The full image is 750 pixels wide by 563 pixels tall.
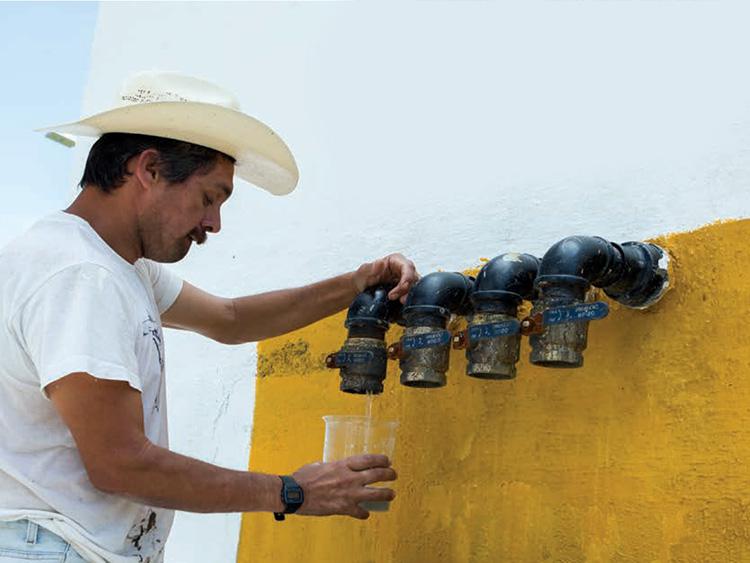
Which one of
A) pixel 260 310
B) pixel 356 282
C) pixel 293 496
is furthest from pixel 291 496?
pixel 260 310

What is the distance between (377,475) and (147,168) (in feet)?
3.15

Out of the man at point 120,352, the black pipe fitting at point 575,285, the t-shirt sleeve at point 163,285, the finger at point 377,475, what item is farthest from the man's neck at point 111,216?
the black pipe fitting at point 575,285

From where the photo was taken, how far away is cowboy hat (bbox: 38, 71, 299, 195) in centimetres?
244

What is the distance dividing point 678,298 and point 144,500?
130 centimetres

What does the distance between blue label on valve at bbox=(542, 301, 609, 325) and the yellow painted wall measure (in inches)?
9.9

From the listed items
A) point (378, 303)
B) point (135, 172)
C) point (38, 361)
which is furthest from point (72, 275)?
point (378, 303)

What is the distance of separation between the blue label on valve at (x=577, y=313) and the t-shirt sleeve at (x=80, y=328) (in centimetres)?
93

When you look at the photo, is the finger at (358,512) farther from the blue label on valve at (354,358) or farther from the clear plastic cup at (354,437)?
the blue label on valve at (354,358)

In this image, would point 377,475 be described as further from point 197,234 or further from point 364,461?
point 197,234

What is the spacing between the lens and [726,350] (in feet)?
6.98

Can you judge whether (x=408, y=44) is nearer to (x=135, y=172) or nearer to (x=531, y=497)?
(x=135, y=172)

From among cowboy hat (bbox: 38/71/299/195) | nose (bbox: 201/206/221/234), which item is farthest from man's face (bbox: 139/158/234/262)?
cowboy hat (bbox: 38/71/299/195)

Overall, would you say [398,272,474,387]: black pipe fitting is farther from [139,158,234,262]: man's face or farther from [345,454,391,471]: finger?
[139,158,234,262]: man's face

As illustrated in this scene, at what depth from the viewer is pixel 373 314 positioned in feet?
8.42
